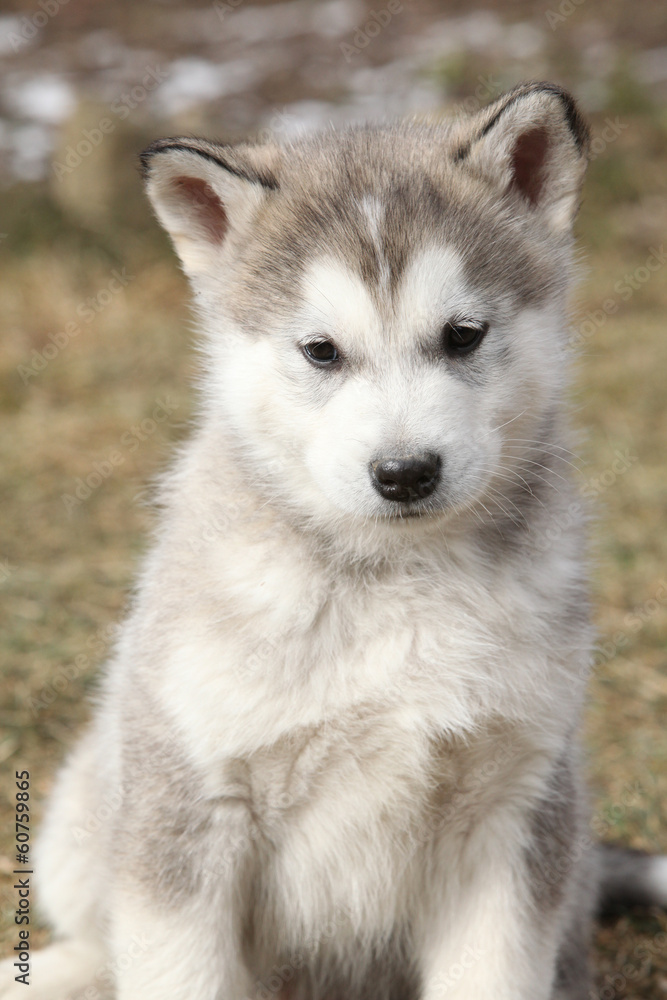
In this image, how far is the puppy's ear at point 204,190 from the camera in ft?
8.85

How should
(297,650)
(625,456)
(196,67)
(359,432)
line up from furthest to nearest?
1. (196,67)
2. (625,456)
3. (297,650)
4. (359,432)

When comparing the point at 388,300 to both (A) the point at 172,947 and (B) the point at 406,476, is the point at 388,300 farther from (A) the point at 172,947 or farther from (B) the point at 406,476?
(A) the point at 172,947

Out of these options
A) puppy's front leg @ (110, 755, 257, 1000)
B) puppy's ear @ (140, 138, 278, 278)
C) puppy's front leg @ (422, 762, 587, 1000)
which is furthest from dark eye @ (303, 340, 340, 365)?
puppy's front leg @ (422, 762, 587, 1000)

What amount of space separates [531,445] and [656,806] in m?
1.98

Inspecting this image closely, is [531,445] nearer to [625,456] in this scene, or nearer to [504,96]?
[504,96]

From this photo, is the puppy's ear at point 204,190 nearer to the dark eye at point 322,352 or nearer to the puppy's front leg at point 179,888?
the dark eye at point 322,352

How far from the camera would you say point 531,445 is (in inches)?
109

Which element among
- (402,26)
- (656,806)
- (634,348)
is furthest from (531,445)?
(402,26)

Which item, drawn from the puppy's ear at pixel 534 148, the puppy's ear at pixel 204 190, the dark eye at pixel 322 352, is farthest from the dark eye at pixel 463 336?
the puppy's ear at pixel 204 190

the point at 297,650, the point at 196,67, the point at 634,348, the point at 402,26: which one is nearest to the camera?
the point at 297,650

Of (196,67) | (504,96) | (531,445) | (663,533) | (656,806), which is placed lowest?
(656,806)

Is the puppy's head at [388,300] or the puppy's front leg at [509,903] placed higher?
the puppy's head at [388,300]

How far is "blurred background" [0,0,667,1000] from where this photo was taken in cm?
448

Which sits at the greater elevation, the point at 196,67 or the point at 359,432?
the point at 196,67
